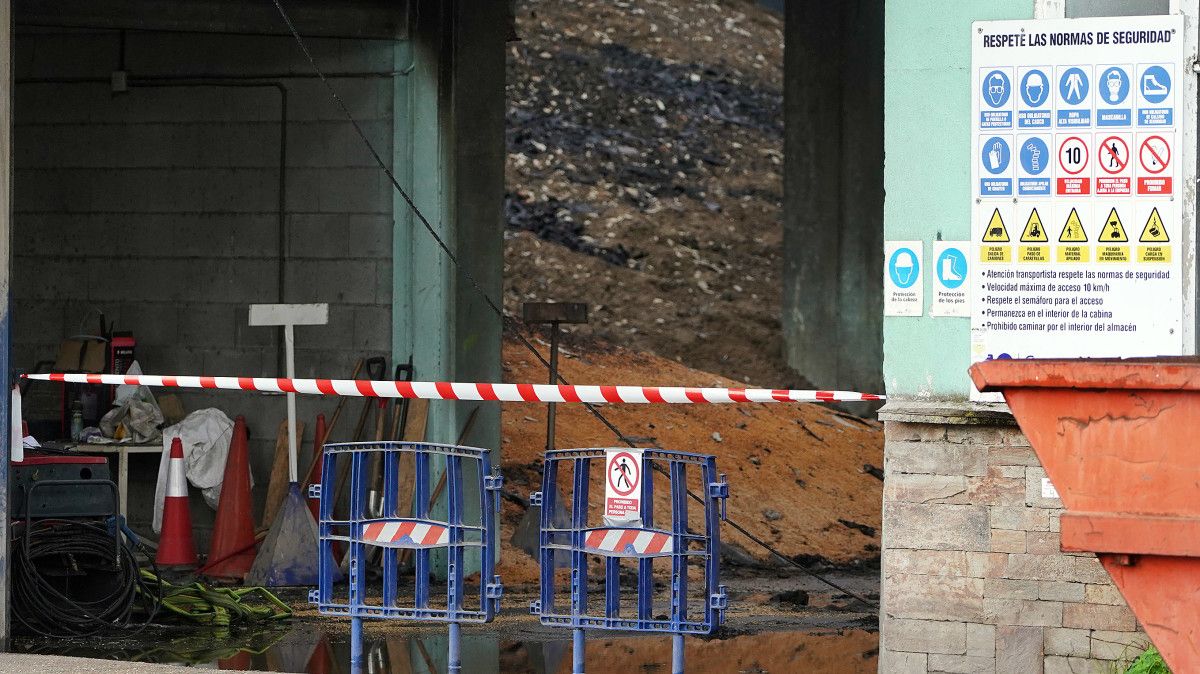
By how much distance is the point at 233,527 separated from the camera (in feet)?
34.5

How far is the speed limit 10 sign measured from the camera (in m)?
6.57

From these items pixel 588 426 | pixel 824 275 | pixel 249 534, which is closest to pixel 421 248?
pixel 249 534

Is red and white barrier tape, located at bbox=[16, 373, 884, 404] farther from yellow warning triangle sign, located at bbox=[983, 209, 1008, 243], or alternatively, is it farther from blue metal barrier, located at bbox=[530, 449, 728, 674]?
yellow warning triangle sign, located at bbox=[983, 209, 1008, 243]

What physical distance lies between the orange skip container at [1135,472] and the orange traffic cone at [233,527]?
7003 millimetres

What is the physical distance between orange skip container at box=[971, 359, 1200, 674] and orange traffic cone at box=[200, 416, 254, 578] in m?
7.00

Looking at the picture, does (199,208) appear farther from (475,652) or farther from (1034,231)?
(1034,231)

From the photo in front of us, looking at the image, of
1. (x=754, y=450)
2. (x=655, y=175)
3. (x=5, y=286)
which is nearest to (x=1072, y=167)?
(x=5, y=286)

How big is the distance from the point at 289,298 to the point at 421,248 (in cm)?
104

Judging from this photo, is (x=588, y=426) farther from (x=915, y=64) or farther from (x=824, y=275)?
(x=915, y=64)

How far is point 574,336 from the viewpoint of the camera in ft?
77.4

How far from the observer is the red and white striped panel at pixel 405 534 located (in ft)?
21.4

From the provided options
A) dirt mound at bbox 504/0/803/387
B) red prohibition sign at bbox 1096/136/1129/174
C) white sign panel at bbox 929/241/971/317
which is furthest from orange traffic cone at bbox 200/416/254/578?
dirt mound at bbox 504/0/803/387

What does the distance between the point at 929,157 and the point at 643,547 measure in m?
2.07

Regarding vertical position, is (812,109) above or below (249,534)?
above
